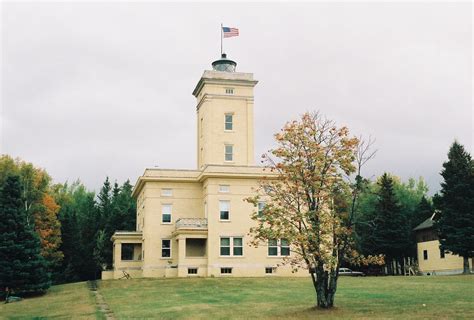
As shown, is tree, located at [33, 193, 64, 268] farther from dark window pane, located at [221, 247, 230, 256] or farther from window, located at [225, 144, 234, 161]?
window, located at [225, 144, 234, 161]

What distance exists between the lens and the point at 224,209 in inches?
1793

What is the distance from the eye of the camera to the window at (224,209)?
45.4 meters

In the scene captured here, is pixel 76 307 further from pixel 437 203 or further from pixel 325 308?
pixel 437 203

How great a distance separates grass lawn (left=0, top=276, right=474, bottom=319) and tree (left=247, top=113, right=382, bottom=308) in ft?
5.72

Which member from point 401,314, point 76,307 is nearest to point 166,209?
point 76,307

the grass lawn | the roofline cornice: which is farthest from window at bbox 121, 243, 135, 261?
the grass lawn

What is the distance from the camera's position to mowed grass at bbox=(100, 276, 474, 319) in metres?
19.4

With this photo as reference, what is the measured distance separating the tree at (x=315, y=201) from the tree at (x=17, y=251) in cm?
2136

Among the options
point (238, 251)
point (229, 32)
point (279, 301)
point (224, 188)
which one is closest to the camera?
point (279, 301)

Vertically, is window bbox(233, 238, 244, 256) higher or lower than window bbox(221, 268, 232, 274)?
higher

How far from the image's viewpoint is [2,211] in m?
37.9

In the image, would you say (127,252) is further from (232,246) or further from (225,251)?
(232,246)

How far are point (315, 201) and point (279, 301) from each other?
5.77 metres

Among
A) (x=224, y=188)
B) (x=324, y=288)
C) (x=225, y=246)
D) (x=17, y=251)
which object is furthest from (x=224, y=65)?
(x=324, y=288)
